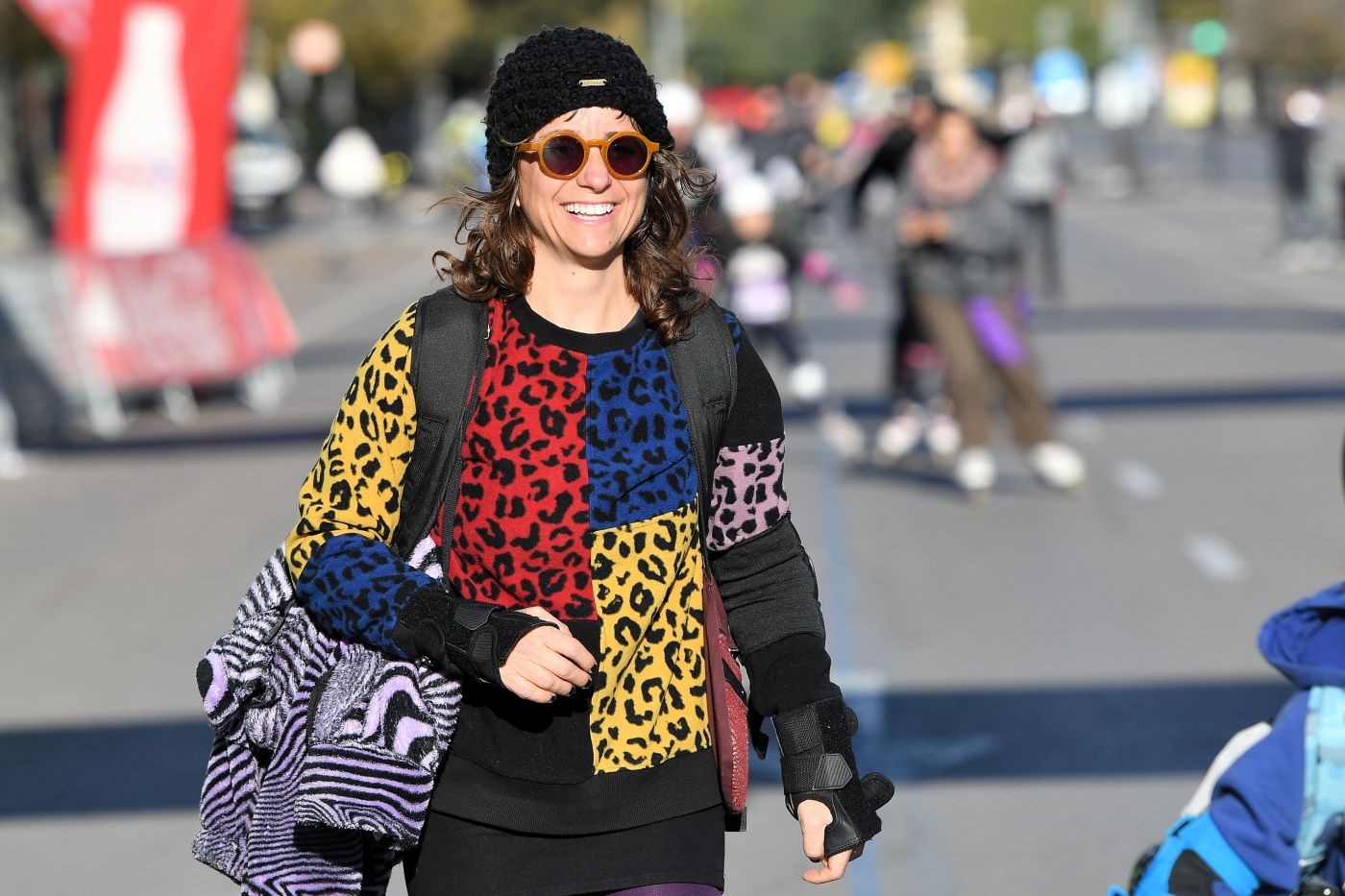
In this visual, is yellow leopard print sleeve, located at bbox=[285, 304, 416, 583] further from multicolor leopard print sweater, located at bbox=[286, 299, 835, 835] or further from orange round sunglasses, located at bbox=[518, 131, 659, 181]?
orange round sunglasses, located at bbox=[518, 131, 659, 181]

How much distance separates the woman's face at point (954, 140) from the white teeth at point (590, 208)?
7798mm

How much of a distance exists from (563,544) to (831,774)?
466mm

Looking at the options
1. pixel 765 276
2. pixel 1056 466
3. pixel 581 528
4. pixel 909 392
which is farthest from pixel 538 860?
pixel 909 392

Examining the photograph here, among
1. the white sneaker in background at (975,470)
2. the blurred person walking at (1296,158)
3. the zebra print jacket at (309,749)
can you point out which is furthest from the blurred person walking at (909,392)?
the blurred person walking at (1296,158)

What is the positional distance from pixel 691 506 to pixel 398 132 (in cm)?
5629

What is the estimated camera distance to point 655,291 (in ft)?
9.73

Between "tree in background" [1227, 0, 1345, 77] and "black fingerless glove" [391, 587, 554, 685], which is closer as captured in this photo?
"black fingerless glove" [391, 587, 554, 685]

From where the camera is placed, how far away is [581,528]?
2.83 meters

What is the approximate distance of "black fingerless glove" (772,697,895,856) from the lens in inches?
112

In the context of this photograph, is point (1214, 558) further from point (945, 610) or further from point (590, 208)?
point (590, 208)

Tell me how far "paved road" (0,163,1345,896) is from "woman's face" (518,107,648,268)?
2796mm

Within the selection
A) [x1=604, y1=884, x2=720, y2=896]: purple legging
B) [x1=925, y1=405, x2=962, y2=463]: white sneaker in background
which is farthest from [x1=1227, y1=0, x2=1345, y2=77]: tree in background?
[x1=604, y1=884, x2=720, y2=896]: purple legging

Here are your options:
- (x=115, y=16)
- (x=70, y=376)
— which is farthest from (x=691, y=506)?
(x=115, y=16)

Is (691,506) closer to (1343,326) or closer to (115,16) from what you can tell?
(115,16)
